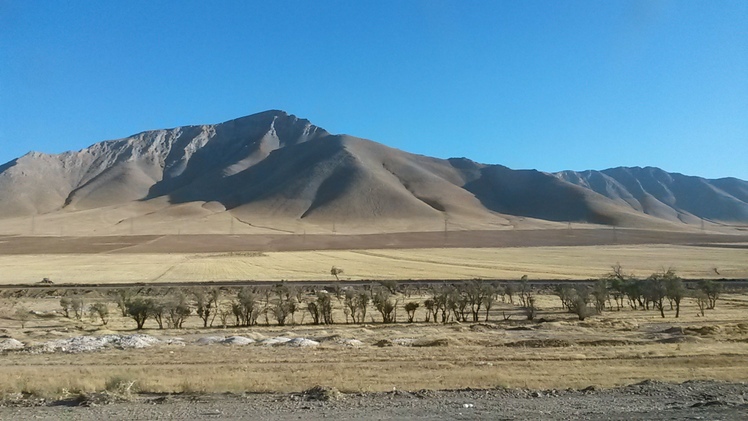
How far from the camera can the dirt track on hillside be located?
118m

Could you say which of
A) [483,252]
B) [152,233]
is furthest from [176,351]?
[152,233]

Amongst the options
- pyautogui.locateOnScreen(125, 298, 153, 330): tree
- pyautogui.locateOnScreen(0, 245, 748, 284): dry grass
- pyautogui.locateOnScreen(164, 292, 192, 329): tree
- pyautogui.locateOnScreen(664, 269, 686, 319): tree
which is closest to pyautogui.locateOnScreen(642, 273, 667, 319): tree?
pyautogui.locateOnScreen(664, 269, 686, 319): tree

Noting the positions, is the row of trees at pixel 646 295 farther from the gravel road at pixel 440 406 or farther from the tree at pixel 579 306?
the gravel road at pixel 440 406

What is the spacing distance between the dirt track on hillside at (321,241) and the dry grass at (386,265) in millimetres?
12443

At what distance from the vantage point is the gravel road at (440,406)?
10047mm

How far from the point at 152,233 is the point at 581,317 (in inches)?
5530

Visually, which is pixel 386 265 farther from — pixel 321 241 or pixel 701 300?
pixel 321 241

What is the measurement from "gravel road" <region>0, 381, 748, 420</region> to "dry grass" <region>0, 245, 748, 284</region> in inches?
1988

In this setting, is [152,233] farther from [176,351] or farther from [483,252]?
[176,351]

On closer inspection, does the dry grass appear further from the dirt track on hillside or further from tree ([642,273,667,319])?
tree ([642,273,667,319])

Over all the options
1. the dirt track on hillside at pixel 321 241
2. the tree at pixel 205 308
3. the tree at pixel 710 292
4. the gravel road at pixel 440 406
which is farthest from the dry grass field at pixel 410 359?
the dirt track on hillside at pixel 321 241

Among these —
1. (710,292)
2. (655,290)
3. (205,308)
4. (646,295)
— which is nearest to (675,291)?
(655,290)

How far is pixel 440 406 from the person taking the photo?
1091 cm

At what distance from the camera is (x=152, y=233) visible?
156 m
